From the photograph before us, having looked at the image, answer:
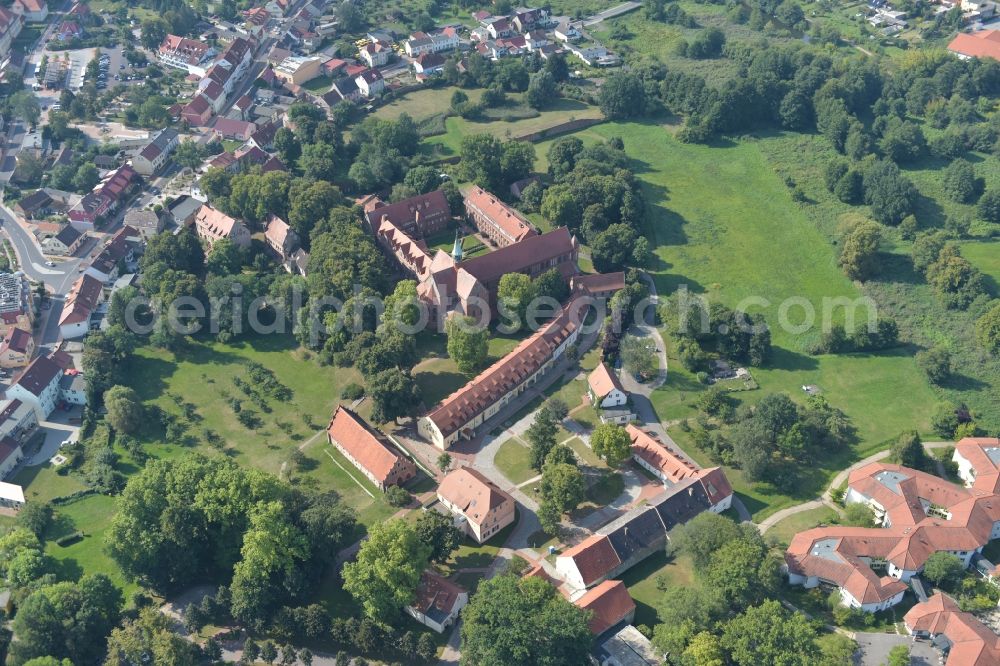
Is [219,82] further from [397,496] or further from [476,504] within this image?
[476,504]

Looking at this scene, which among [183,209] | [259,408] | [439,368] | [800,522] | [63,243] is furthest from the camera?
[183,209]

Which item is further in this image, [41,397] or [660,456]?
[41,397]

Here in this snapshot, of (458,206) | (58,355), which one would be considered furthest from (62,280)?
(458,206)

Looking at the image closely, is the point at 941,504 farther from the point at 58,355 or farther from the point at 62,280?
the point at 62,280

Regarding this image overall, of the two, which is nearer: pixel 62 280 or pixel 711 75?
pixel 62 280

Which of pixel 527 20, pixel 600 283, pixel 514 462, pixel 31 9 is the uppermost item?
pixel 31 9

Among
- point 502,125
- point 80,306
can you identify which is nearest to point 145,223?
point 80,306
